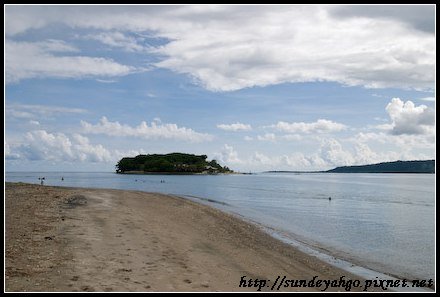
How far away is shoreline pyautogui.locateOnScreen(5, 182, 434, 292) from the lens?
1132 centimetres

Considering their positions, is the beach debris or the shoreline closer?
the shoreline

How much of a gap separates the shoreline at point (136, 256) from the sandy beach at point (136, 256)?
0.03 meters

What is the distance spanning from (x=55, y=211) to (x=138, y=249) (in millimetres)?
12408

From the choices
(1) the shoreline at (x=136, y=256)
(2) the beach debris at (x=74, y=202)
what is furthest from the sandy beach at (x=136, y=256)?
(2) the beach debris at (x=74, y=202)

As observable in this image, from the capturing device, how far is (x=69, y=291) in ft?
33.1

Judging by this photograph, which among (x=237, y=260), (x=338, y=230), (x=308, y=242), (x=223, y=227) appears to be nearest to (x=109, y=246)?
(x=237, y=260)

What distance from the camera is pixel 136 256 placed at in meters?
14.4

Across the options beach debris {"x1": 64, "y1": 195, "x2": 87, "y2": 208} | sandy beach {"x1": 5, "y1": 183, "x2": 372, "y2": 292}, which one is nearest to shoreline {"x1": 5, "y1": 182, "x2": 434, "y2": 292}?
sandy beach {"x1": 5, "y1": 183, "x2": 372, "y2": 292}

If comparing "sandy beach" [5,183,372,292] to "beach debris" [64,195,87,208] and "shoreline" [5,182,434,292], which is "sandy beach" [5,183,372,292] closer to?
"shoreline" [5,182,434,292]

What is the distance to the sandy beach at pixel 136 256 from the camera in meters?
11.3

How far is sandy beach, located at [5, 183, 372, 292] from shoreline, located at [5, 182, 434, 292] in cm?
3

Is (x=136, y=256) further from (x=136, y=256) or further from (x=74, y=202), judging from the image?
(x=74, y=202)

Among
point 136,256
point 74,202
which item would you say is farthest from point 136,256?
Answer: point 74,202
